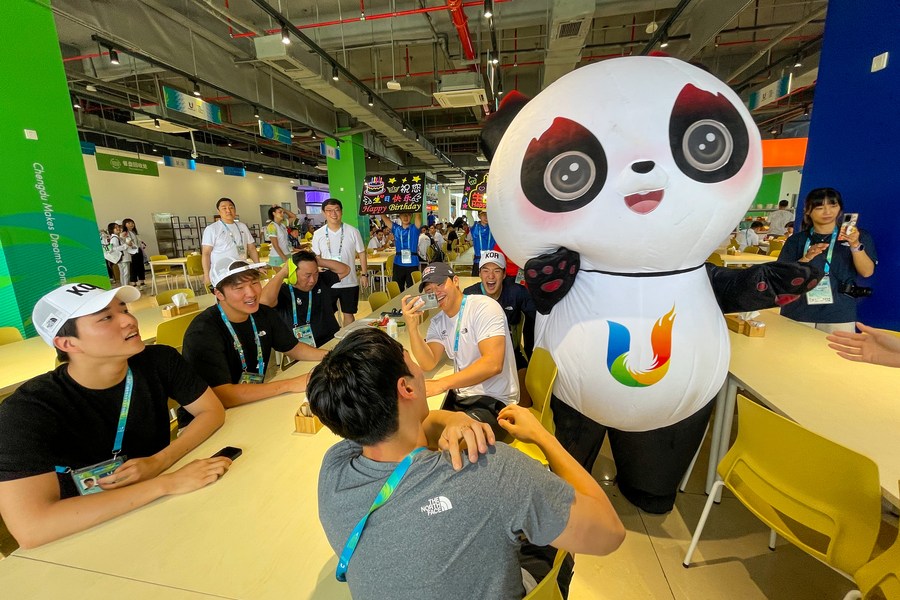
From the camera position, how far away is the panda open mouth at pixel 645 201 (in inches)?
59.8

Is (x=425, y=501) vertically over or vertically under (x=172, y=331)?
over

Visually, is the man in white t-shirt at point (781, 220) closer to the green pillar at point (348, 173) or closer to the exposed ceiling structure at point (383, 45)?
the exposed ceiling structure at point (383, 45)

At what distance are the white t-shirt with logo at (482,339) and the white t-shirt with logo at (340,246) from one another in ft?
8.28

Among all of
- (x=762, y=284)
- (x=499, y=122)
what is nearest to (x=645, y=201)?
(x=762, y=284)

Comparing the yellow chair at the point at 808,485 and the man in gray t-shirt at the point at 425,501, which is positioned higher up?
the man in gray t-shirt at the point at 425,501

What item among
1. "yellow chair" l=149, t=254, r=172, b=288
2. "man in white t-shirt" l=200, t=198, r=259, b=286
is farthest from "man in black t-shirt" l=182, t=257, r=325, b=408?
"yellow chair" l=149, t=254, r=172, b=288

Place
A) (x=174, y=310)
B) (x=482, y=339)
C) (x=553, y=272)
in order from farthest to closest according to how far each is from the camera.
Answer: (x=174, y=310) → (x=482, y=339) → (x=553, y=272)

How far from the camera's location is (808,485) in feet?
4.61

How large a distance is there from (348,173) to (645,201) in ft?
36.7

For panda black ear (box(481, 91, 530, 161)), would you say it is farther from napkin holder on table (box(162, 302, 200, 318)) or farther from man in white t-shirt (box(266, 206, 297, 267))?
man in white t-shirt (box(266, 206, 297, 267))

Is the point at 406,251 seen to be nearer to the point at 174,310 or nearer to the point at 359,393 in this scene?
the point at 174,310

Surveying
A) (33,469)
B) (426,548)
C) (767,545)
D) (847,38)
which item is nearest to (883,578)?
(767,545)

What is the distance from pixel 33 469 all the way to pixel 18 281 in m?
3.35

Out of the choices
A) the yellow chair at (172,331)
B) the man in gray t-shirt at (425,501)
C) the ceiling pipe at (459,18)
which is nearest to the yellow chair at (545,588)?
the man in gray t-shirt at (425,501)
